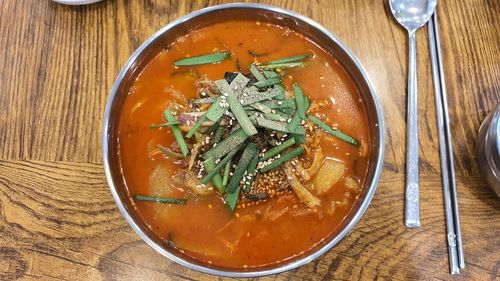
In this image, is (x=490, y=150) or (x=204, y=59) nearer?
(x=490, y=150)

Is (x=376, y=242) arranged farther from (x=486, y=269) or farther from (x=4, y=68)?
(x=4, y=68)

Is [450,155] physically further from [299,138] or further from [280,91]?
[280,91]

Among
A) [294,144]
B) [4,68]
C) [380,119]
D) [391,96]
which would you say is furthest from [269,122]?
[4,68]

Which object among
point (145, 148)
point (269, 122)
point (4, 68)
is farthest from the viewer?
point (4, 68)

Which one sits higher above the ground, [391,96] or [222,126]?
[391,96]

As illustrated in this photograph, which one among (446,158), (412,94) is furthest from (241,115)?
(446,158)

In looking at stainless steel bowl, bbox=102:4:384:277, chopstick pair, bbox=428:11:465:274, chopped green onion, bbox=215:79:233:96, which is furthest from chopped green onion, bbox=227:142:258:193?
chopstick pair, bbox=428:11:465:274
